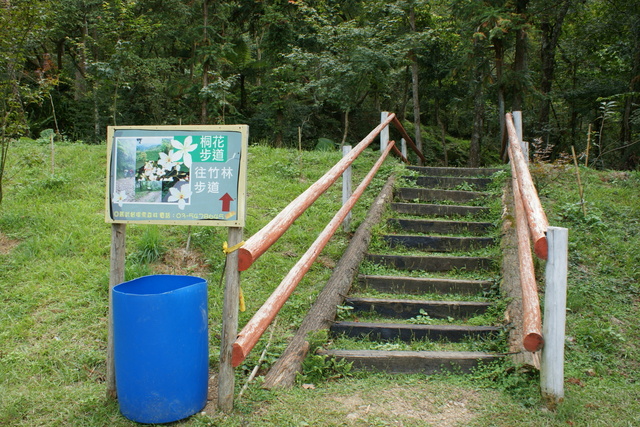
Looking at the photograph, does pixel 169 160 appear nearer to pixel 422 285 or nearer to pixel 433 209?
pixel 422 285

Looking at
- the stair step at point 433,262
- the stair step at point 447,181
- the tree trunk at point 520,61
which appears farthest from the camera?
the tree trunk at point 520,61

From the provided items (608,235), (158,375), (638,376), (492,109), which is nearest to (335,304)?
(158,375)

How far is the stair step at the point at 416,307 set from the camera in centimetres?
389

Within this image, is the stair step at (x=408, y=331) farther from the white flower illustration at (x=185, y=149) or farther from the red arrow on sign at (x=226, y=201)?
the white flower illustration at (x=185, y=149)

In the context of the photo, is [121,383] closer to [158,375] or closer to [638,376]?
[158,375]

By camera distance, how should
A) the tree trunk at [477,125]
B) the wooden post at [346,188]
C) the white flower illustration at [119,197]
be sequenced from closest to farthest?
the white flower illustration at [119,197], the wooden post at [346,188], the tree trunk at [477,125]

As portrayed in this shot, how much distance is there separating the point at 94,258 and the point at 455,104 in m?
12.1

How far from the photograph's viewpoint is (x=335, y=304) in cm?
389

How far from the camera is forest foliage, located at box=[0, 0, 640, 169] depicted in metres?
11.1

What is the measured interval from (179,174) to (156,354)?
3.10ft

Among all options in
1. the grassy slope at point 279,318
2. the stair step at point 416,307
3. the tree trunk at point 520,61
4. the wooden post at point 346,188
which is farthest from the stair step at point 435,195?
the tree trunk at point 520,61

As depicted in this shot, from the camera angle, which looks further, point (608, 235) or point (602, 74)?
point (602, 74)

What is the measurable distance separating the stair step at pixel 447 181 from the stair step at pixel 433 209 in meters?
0.87

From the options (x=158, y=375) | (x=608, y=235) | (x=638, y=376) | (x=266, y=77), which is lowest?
(x=638, y=376)
